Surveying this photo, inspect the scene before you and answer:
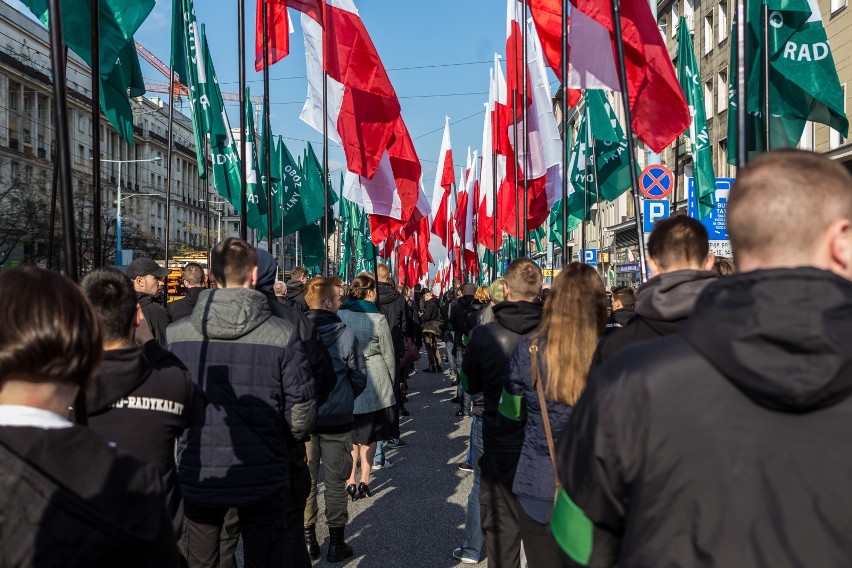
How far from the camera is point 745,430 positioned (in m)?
1.64

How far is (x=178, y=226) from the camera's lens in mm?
97688

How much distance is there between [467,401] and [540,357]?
916 centimetres

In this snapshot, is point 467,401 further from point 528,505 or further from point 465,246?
point 465,246

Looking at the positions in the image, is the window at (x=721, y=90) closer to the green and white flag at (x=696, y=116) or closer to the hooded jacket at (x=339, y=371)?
the green and white flag at (x=696, y=116)

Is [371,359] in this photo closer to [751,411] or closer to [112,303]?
[112,303]

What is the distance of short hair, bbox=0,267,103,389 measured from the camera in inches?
69.8

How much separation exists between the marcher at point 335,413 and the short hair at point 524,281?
1.80 meters

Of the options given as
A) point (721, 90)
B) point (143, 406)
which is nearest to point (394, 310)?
point (143, 406)

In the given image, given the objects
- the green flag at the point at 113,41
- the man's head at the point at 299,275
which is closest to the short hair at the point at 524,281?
the green flag at the point at 113,41

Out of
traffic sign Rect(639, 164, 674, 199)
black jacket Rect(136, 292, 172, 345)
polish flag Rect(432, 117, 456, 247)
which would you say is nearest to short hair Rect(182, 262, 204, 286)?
black jacket Rect(136, 292, 172, 345)

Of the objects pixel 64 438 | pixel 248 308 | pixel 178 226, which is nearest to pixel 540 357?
pixel 248 308

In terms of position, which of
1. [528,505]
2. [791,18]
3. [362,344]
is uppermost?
[791,18]

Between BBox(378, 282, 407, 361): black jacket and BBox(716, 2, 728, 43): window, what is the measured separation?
24691 millimetres

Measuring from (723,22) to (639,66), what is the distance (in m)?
25.5
